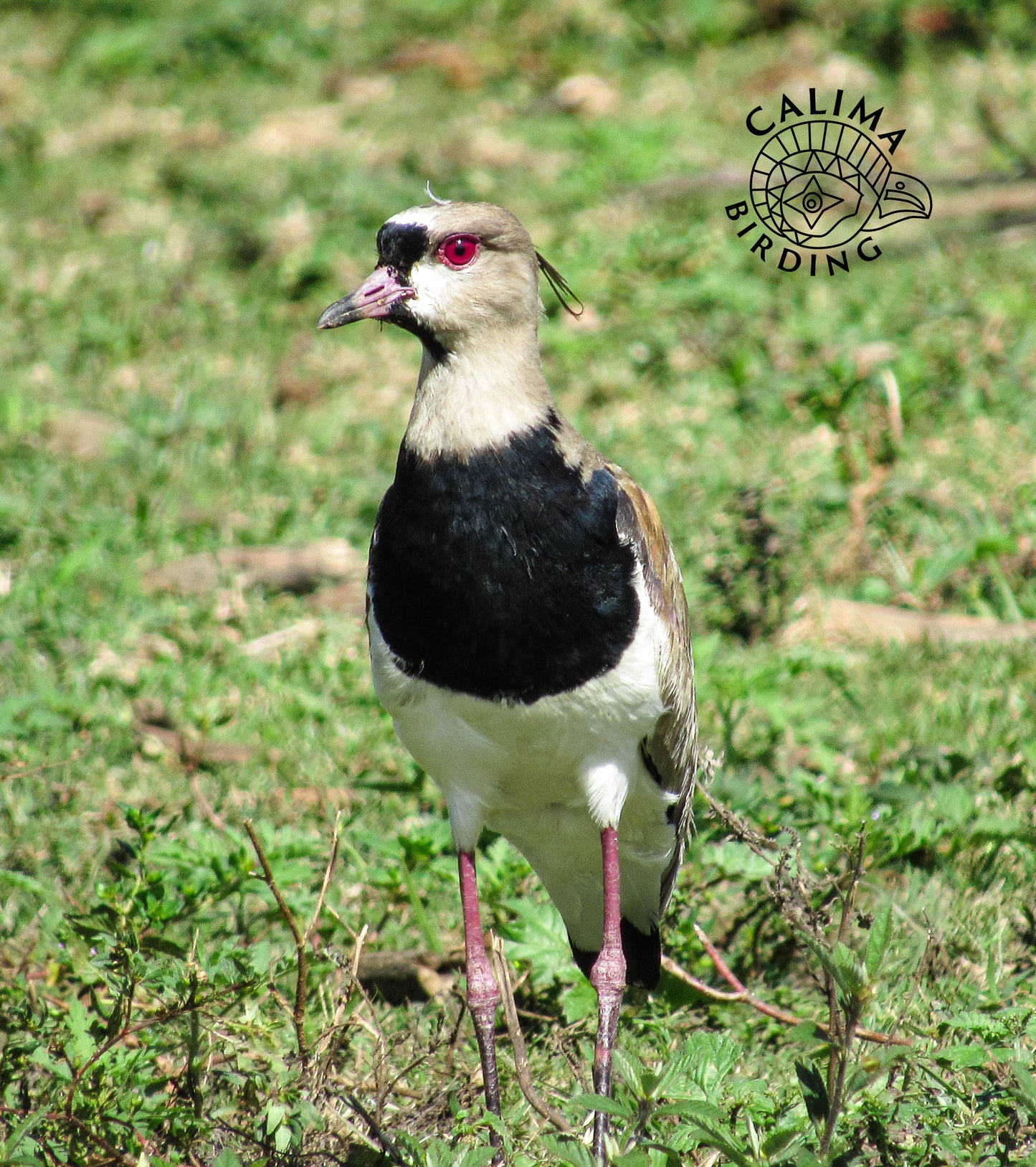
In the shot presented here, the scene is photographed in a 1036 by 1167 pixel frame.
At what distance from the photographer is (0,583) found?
538 centimetres

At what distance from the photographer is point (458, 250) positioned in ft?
11.1

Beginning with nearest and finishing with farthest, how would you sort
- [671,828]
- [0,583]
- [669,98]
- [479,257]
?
1. [479,257]
2. [671,828]
3. [0,583]
4. [669,98]

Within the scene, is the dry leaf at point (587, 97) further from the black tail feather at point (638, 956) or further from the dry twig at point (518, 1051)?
the dry twig at point (518, 1051)

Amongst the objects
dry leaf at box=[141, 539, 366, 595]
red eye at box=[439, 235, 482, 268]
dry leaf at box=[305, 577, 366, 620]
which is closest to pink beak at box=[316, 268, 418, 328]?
red eye at box=[439, 235, 482, 268]

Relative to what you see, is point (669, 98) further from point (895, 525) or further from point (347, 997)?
point (347, 997)

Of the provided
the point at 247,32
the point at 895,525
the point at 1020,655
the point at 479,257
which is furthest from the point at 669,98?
the point at 479,257

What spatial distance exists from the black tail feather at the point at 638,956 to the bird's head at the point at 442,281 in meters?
1.65

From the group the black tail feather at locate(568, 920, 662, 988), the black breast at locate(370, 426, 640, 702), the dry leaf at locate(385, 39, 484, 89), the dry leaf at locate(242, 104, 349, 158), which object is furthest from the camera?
the dry leaf at locate(385, 39, 484, 89)

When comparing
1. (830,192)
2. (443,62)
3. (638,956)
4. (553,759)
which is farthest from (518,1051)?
(443,62)

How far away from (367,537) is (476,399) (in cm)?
256

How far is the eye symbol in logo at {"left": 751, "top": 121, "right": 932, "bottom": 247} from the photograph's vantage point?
686 cm

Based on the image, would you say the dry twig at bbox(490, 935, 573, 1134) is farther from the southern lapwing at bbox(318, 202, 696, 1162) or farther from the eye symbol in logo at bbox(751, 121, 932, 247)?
the eye symbol in logo at bbox(751, 121, 932, 247)

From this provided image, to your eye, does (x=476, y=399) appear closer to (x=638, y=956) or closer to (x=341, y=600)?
(x=638, y=956)

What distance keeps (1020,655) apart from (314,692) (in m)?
2.40
